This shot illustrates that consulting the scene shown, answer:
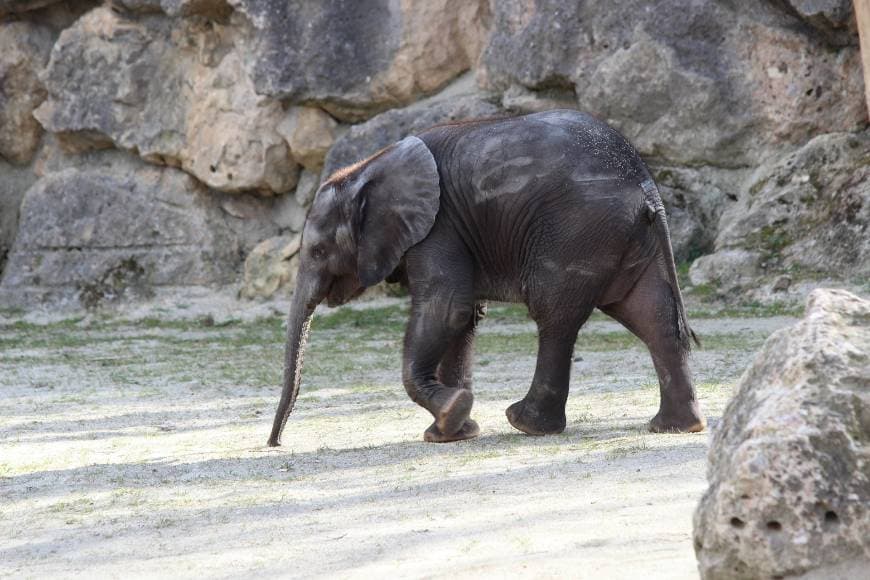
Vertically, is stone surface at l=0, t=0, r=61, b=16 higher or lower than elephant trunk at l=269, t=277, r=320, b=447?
higher

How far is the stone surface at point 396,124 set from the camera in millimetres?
18031

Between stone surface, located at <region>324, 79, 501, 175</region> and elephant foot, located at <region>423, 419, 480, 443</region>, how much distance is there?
1050 cm

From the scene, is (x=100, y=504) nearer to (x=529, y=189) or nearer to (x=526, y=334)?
(x=529, y=189)

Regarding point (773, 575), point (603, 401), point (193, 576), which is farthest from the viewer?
point (603, 401)

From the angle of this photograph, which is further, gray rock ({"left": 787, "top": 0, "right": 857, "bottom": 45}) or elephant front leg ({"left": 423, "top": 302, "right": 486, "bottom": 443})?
gray rock ({"left": 787, "top": 0, "right": 857, "bottom": 45})

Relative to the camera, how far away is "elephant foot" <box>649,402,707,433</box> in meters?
7.56

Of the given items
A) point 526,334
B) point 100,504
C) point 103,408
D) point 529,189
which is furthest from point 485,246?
point 526,334

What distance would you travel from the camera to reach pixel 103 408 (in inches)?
399

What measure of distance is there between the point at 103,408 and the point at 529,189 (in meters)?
4.02

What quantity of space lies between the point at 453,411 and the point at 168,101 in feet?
45.2

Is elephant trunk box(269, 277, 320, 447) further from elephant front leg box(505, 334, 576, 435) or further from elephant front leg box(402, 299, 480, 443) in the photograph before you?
elephant front leg box(505, 334, 576, 435)

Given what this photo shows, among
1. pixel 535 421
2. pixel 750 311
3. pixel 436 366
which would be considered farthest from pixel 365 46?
pixel 535 421

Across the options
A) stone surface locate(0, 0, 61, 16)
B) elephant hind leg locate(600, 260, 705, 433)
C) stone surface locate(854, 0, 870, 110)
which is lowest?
elephant hind leg locate(600, 260, 705, 433)

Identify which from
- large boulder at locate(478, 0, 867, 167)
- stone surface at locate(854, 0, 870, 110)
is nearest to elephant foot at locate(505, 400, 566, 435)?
stone surface at locate(854, 0, 870, 110)
